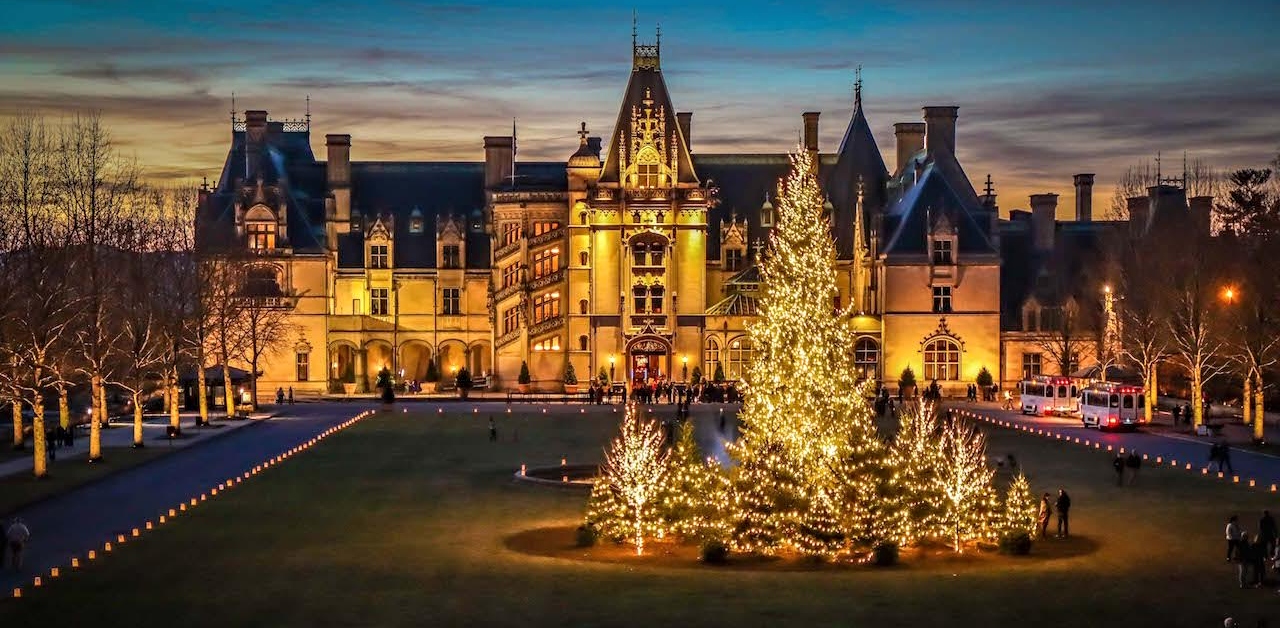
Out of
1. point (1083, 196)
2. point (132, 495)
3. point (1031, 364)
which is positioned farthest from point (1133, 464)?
point (1083, 196)

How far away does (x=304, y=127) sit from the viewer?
127 meters

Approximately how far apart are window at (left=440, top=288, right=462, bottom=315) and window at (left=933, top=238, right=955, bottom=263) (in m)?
30.9

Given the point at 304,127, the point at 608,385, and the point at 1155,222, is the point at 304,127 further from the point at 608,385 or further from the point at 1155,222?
the point at 1155,222

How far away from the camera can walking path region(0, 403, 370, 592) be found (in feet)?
139

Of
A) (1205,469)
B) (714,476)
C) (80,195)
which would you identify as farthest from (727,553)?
(80,195)

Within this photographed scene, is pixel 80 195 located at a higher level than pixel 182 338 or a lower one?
higher

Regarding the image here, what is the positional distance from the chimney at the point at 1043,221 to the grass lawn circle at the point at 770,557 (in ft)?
242

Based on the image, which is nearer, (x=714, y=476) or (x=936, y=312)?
(x=714, y=476)

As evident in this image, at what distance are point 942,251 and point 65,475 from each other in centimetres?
6165

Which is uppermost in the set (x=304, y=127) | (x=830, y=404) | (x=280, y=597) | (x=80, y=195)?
(x=304, y=127)

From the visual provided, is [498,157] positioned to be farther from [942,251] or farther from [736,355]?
[942,251]

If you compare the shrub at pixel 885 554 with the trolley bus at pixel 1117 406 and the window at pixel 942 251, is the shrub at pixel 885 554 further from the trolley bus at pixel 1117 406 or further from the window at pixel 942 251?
the window at pixel 942 251

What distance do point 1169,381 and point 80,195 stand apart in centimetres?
6289

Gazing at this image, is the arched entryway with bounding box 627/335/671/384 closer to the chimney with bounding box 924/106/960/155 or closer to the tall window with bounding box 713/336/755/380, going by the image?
the tall window with bounding box 713/336/755/380
